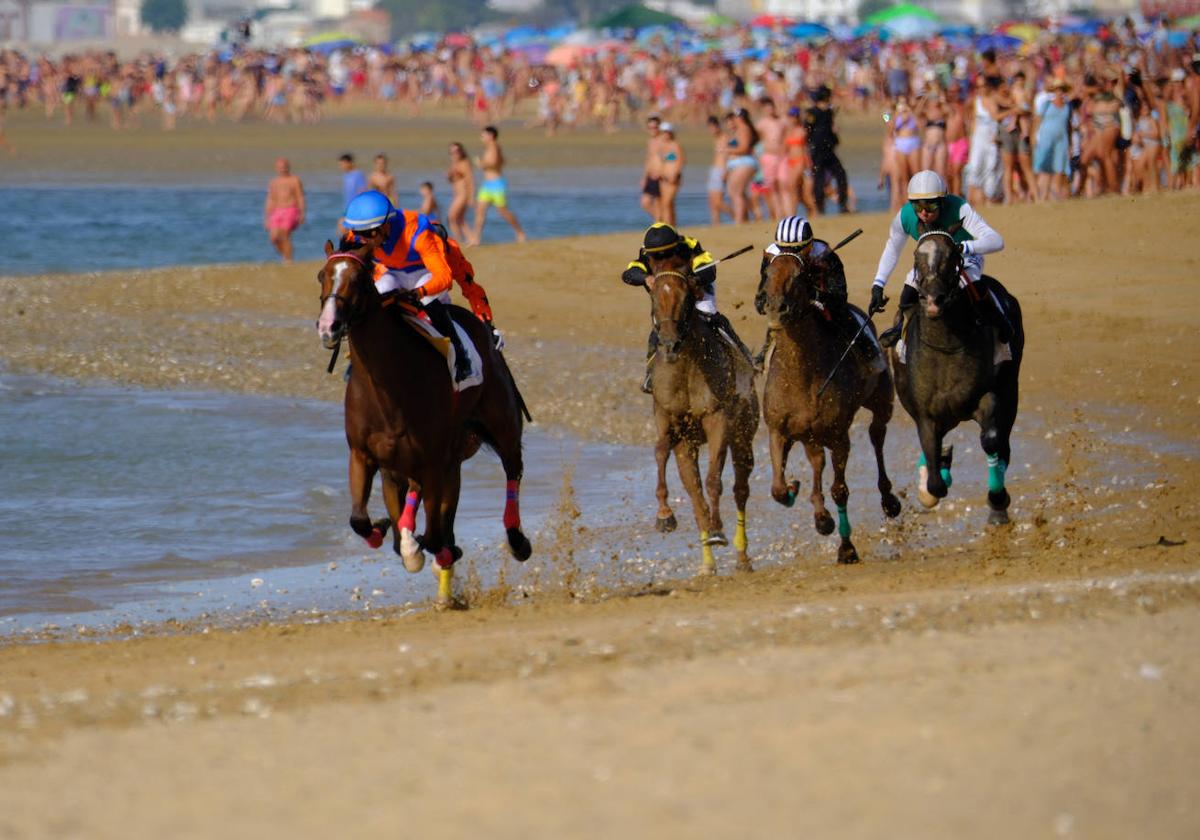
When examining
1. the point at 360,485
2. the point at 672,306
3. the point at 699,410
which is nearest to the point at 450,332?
the point at 360,485

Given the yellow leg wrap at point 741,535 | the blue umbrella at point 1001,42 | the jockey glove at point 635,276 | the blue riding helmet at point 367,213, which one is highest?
the blue umbrella at point 1001,42

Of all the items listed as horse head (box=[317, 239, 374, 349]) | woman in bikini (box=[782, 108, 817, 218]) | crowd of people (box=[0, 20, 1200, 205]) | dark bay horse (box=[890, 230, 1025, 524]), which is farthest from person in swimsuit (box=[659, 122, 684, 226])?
horse head (box=[317, 239, 374, 349])

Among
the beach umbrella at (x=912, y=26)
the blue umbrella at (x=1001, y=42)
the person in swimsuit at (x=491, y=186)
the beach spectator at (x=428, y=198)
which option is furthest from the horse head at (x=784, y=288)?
the beach umbrella at (x=912, y=26)

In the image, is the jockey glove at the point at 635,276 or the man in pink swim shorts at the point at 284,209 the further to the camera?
the man in pink swim shorts at the point at 284,209

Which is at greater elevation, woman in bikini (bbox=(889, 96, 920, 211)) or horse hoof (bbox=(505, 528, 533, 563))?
woman in bikini (bbox=(889, 96, 920, 211))

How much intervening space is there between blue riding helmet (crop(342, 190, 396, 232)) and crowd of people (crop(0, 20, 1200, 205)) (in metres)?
7.27

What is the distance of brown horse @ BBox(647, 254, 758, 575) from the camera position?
12.8 meters

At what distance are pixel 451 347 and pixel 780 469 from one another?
2565 mm

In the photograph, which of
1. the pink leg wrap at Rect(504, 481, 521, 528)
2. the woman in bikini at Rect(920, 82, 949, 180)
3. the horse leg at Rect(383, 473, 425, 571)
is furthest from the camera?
the woman in bikini at Rect(920, 82, 949, 180)

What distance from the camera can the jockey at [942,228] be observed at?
12664mm

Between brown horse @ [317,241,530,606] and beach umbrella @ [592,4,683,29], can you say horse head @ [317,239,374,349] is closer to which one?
brown horse @ [317,241,530,606]

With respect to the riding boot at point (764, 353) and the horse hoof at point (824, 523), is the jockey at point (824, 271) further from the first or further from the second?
the horse hoof at point (824, 523)

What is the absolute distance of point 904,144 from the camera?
→ 28.4 metres

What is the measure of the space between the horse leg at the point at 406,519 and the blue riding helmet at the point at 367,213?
1501 mm
